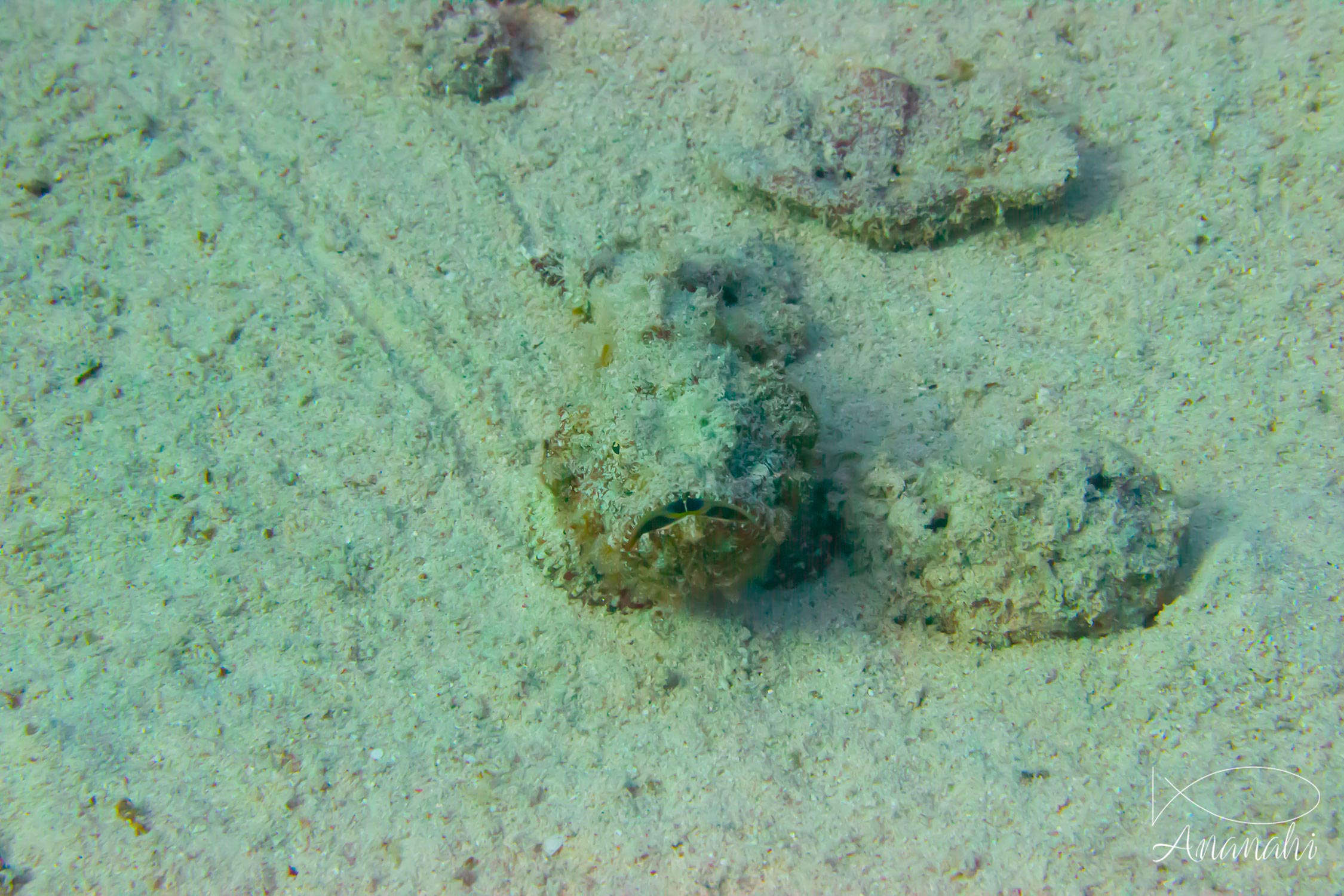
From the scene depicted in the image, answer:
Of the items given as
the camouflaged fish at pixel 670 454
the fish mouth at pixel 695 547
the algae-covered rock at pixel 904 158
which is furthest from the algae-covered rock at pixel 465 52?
the fish mouth at pixel 695 547

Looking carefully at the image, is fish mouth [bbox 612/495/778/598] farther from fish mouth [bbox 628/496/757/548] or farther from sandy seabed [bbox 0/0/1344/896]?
sandy seabed [bbox 0/0/1344/896]

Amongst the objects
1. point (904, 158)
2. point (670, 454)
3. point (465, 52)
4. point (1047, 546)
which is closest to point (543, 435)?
point (670, 454)

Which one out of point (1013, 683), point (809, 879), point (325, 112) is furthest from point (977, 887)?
point (325, 112)

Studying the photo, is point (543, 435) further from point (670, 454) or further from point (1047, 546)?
point (1047, 546)

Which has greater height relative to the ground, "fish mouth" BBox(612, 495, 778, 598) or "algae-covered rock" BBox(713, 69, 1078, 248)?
"algae-covered rock" BBox(713, 69, 1078, 248)

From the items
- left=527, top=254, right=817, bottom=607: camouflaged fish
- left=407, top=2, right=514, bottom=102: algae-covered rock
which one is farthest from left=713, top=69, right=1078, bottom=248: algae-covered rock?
left=407, top=2, right=514, bottom=102: algae-covered rock

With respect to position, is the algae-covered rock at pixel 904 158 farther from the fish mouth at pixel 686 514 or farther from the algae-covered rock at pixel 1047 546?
the fish mouth at pixel 686 514

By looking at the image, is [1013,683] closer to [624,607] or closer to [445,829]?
[624,607]
